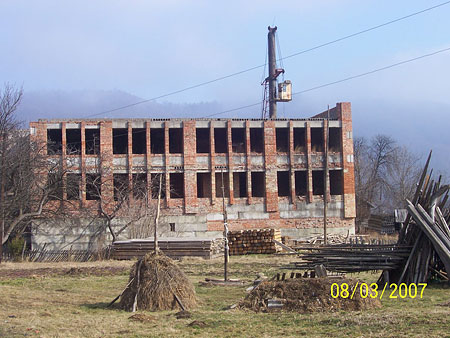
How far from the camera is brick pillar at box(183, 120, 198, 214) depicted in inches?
1567

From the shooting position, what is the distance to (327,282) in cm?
1330

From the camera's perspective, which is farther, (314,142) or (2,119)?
(314,142)

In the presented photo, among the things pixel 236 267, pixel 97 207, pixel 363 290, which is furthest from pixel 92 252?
pixel 363 290

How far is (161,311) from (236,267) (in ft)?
42.8

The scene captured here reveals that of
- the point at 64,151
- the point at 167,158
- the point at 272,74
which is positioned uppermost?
the point at 272,74

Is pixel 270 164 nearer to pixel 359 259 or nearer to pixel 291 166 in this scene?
pixel 291 166

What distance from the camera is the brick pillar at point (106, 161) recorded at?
39.1m

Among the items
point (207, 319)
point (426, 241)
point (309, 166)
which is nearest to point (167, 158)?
point (309, 166)

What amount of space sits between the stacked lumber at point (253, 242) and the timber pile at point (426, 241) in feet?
56.9

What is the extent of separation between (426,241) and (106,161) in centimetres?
2681

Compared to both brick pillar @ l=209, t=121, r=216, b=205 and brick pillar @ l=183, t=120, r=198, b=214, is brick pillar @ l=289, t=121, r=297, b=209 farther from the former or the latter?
brick pillar @ l=183, t=120, r=198, b=214

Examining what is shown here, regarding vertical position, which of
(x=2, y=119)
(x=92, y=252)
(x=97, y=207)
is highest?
(x=2, y=119)

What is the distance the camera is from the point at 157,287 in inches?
565

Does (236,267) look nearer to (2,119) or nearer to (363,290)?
(363,290)
